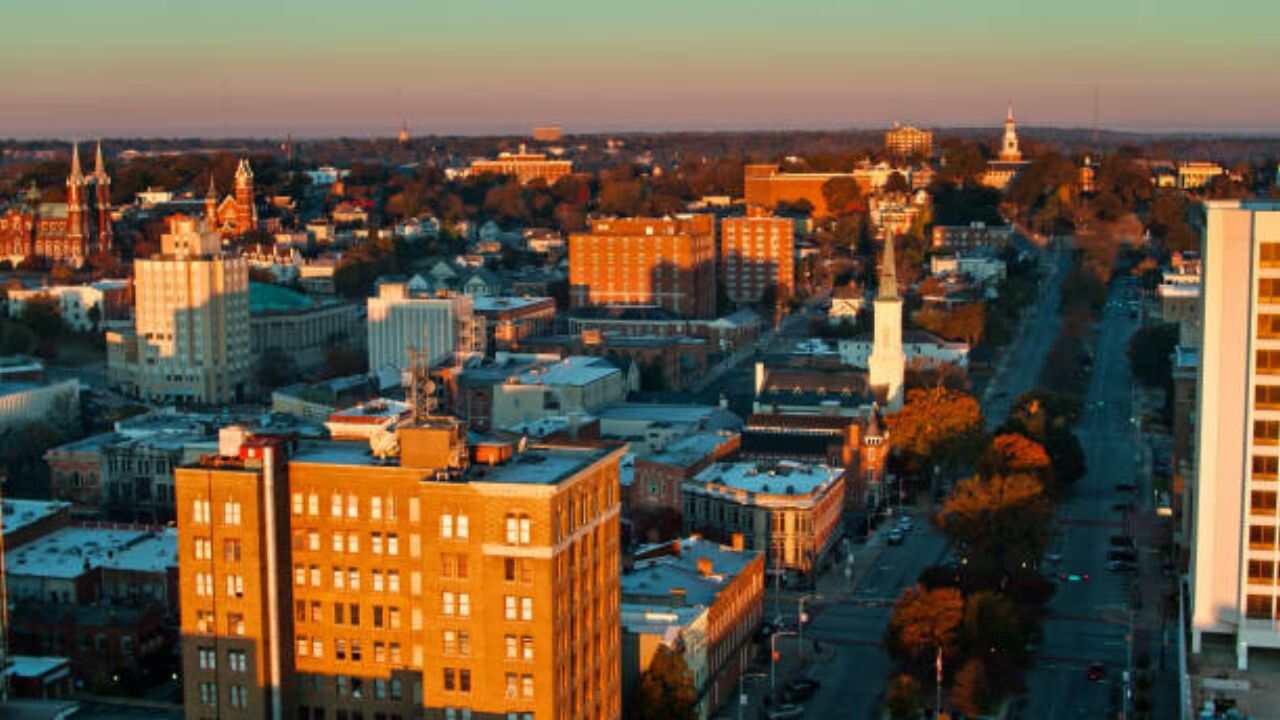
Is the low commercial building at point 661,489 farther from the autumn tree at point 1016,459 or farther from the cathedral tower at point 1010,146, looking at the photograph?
→ the cathedral tower at point 1010,146

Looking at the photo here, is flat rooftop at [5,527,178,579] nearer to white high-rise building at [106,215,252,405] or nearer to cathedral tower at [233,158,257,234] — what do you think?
white high-rise building at [106,215,252,405]

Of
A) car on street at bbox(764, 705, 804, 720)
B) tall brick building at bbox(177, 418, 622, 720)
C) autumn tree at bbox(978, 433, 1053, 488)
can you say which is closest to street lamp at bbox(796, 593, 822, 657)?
car on street at bbox(764, 705, 804, 720)

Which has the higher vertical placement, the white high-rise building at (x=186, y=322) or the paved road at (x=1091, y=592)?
the white high-rise building at (x=186, y=322)

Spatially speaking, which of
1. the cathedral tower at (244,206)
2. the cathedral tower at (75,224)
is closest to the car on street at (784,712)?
the cathedral tower at (75,224)

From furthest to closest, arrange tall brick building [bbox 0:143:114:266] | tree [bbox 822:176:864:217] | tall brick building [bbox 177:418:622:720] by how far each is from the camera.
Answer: tree [bbox 822:176:864:217], tall brick building [bbox 0:143:114:266], tall brick building [bbox 177:418:622:720]

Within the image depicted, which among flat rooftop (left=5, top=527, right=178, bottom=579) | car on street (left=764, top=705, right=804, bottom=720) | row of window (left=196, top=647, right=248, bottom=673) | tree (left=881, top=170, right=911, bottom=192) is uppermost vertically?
tree (left=881, top=170, right=911, bottom=192)

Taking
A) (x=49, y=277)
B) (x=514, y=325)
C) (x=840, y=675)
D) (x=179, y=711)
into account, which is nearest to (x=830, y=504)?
(x=840, y=675)

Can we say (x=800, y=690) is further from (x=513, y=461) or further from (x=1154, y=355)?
(x=1154, y=355)

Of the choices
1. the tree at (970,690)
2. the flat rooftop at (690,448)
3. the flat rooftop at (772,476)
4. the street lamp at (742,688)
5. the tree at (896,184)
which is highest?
the tree at (896,184)
